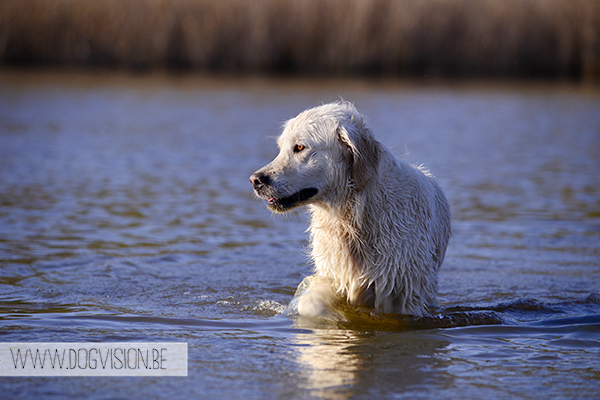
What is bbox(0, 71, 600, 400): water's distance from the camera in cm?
441

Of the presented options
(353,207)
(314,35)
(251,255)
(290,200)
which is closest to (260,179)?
(290,200)

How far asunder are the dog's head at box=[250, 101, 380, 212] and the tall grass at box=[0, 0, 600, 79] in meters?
19.5

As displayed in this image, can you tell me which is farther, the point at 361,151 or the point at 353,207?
the point at 353,207

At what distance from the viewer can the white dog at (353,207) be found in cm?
531

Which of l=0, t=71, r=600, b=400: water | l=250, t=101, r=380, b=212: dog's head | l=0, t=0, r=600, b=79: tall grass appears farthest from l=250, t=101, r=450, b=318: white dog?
l=0, t=0, r=600, b=79: tall grass

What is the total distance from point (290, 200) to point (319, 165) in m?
0.34

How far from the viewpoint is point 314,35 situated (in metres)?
24.7

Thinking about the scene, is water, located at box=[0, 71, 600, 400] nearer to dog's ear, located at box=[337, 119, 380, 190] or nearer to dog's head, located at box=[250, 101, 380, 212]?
dog's head, located at box=[250, 101, 380, 212]

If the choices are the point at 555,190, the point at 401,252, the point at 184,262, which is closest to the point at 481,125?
the point at 555,190

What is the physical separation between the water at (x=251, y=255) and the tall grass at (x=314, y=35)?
6.38m

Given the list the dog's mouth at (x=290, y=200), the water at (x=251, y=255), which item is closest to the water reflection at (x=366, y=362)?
the water at (x=251, y=255)

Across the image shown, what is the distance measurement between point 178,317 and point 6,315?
4.30 feet

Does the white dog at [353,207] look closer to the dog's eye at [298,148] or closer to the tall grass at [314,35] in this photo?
the dog's eye at [298,148]

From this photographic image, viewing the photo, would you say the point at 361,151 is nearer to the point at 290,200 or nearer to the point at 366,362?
the point at 290,200
